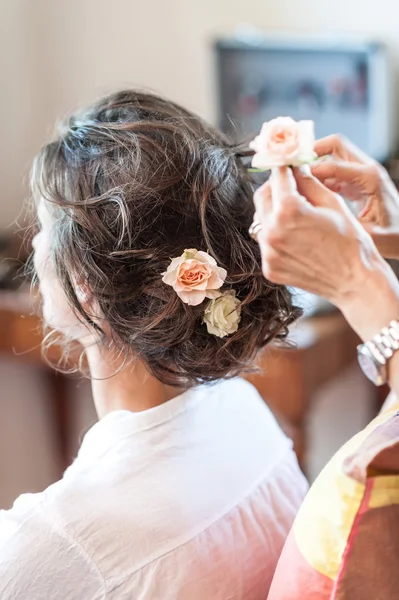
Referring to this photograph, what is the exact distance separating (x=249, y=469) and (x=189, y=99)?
4.96ft

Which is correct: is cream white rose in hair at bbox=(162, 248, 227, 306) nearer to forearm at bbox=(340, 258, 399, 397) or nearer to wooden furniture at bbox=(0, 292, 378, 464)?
forearm at bbox=(340, 258, 399, 397)

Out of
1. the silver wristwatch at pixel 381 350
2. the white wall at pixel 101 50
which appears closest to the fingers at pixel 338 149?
the silver wristwatch at pixel 381 350

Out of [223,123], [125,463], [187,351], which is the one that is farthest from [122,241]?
[223,123]

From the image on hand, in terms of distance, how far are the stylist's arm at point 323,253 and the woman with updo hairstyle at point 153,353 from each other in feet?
0.47

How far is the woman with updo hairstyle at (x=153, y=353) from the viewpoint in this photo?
0.76 metres

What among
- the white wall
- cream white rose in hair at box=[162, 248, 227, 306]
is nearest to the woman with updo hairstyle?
cream white rose in hair at box=[162, 248, 227, 306]

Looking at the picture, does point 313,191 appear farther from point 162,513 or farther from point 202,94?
point 202,94

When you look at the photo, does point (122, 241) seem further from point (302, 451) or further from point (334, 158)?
point (302, 451)

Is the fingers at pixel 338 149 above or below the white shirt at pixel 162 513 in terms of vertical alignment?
above

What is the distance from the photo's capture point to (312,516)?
0.67m

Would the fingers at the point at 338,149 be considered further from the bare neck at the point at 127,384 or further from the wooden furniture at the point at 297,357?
the wooden furniture at the point at 297,357

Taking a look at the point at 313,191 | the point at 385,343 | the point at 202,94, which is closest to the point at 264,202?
the point at 313,191

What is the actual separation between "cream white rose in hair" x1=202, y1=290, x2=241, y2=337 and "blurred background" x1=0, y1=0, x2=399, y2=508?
29.3 inches

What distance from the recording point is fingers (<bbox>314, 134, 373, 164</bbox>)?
89 cm
